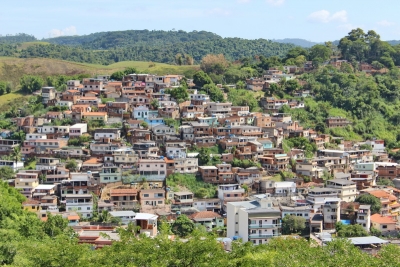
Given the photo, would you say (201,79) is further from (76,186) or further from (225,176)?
(76,186)

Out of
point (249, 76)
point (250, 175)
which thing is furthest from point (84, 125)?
point (249, 76)

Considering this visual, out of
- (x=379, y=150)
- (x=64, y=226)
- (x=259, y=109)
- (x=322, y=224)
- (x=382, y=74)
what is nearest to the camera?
(x=64, y=226)

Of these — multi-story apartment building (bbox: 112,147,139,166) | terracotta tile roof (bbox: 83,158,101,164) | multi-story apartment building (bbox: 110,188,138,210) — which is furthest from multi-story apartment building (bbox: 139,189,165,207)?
terracotta tile roof (bbox: 83,158,101,164)

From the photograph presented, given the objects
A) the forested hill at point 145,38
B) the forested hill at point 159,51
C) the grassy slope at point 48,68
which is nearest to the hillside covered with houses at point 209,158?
the grassy slope at point 48,68

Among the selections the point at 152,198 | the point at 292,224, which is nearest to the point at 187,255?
the point at 292,224

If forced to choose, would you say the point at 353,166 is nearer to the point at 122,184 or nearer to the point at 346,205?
the point at 346,205

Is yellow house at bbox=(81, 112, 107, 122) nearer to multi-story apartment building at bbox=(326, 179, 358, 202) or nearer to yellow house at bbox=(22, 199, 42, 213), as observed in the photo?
yellow house at bbox=(22, 199, 42, 213)
